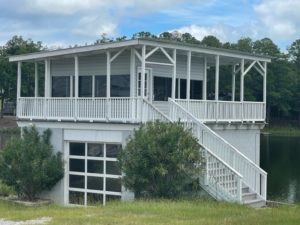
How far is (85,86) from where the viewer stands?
79.0 ft

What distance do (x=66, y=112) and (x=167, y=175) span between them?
6.44 meters

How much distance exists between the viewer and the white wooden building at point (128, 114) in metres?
17.8

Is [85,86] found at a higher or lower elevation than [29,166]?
higher

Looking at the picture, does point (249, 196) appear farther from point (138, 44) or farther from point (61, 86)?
point (61, 86)

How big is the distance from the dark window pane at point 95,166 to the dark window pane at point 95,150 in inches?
10.6

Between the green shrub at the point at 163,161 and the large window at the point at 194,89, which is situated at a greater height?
the large window at the point at 194,89

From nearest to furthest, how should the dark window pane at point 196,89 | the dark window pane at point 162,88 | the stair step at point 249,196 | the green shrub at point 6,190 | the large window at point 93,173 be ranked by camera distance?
the stair step at point 249,196 → the large window at point 93,173 → the green shrub at point 6,190 → the dark window pane at point 162,88 → the dark window pane at point 196,89

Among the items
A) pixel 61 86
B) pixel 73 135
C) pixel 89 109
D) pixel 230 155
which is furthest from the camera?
pixel 61 86

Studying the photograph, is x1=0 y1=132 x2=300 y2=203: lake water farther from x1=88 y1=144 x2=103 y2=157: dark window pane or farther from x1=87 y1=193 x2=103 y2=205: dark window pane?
x1=88 y1=144 x2=103 y2=157: dark window pane

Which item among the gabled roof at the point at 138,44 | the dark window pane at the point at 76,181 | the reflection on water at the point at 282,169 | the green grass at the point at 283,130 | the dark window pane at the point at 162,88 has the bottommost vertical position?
the reflection on water at the point at 282,169

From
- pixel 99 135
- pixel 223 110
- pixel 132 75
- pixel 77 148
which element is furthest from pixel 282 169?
pixel 99 135

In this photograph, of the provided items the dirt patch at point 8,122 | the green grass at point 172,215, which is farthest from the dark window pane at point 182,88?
the dirt patch at point 8,122

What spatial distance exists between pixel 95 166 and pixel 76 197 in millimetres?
1665

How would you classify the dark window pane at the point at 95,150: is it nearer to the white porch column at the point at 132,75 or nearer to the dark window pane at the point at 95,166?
the dark window pane at the point at 95,166
